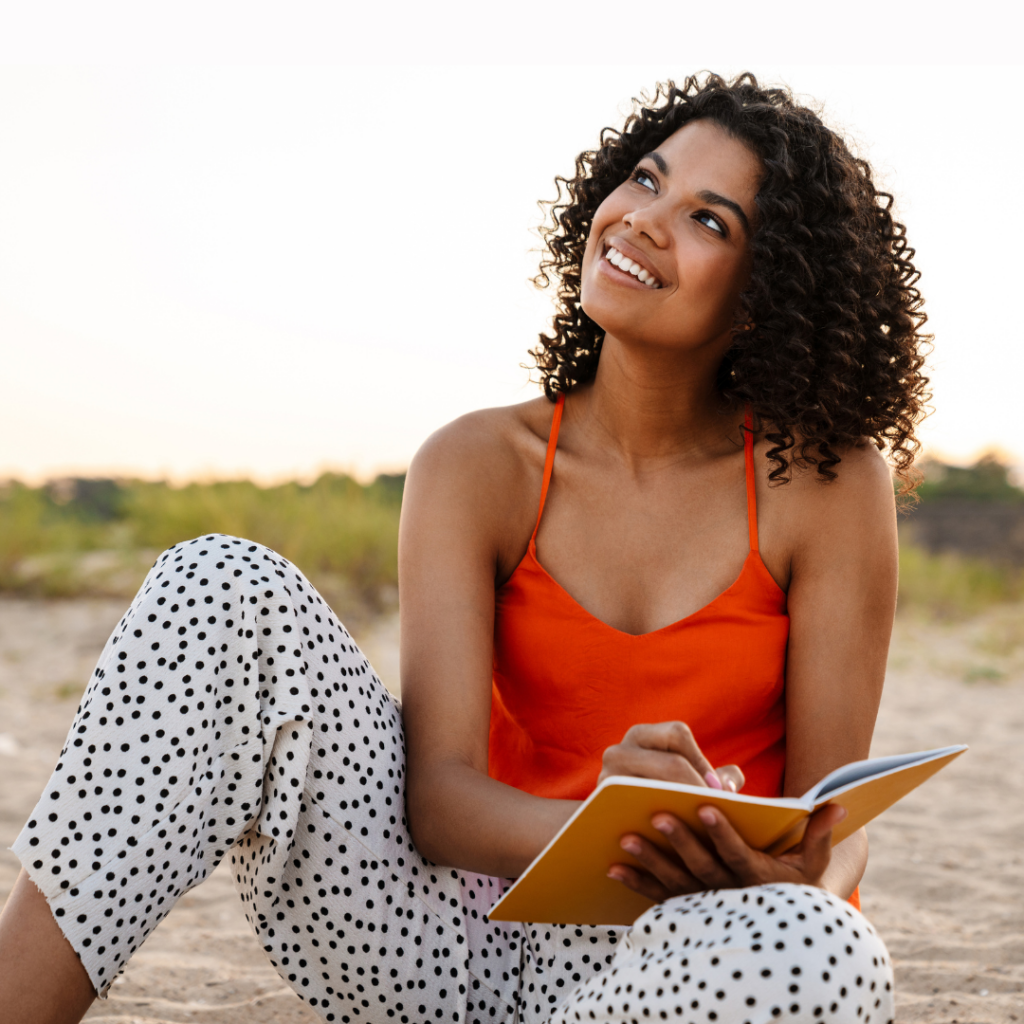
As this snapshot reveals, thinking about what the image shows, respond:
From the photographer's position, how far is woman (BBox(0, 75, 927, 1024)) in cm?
139

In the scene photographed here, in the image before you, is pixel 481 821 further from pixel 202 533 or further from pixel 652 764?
pixel 202 533

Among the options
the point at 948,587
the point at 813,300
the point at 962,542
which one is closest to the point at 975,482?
the point at 962,542

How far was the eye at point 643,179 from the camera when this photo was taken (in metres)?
2.18

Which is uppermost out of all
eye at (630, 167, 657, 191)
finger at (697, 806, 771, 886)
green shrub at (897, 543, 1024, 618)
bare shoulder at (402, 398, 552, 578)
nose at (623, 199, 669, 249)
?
eye at (630, 167, 657, 191)

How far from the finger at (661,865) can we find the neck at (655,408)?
3.15ft

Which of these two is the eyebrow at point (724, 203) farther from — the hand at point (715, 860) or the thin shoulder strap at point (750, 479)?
the hand at point (715, 860)

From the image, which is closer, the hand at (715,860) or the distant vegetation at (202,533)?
the hand at (715,860)

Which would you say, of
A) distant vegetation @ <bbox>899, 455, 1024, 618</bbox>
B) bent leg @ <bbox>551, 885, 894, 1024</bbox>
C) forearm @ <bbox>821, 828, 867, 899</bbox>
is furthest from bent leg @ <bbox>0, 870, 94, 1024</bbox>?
distant vegetation @ <bbox>899, 455, 1024, 618</bbox>

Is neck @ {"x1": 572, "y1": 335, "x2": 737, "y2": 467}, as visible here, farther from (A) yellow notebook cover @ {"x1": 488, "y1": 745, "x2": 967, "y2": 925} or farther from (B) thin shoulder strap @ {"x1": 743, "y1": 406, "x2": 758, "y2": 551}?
(A) yellow notebook cover @ {"x1": 488, "y1": 745, "x2": 967, "y2": 925}

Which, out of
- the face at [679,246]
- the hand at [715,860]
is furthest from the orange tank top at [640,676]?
the hand at [715,860]

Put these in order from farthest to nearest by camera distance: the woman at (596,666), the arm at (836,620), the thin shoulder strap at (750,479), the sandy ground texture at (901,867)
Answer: the sandy ground texture at (901,867) → the thin shoulder strap at (750,479) → the arm at (836,620) → the woman at (596,666)

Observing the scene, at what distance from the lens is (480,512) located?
6.55ft

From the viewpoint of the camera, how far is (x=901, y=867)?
345 centimetres

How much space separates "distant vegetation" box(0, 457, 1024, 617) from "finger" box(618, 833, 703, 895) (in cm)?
676
